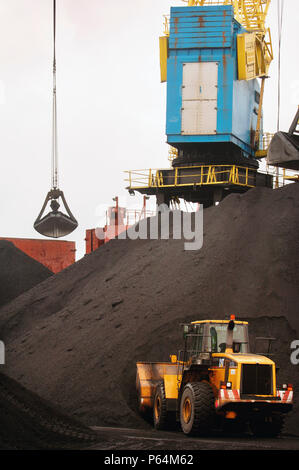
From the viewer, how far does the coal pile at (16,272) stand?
31.2 metres

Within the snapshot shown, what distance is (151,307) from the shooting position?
21125 millimetres

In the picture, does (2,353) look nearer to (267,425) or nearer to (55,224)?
(55,224)

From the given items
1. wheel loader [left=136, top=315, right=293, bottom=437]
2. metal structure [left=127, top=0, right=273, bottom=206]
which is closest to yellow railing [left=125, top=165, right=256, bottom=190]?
metal structure [left=127, top=0, right=273, bottom=206]

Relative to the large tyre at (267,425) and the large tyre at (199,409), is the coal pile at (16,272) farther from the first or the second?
the large tyre at (199,409)

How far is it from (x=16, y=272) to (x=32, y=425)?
1966cm

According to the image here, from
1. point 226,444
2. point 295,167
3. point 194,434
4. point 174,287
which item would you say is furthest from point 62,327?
point 226,444

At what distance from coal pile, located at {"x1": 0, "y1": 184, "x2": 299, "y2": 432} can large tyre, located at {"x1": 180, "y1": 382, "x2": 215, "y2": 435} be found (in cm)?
304

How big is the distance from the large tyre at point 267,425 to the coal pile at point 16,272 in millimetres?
17482

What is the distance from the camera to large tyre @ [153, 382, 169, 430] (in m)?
15.3

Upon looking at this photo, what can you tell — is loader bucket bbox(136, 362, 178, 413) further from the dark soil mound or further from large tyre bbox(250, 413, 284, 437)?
the dark soil mound

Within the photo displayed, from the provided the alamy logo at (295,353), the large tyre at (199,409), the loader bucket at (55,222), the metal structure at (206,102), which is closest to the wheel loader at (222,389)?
the large tyre at (199,409)

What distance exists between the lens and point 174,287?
71.4 ft
